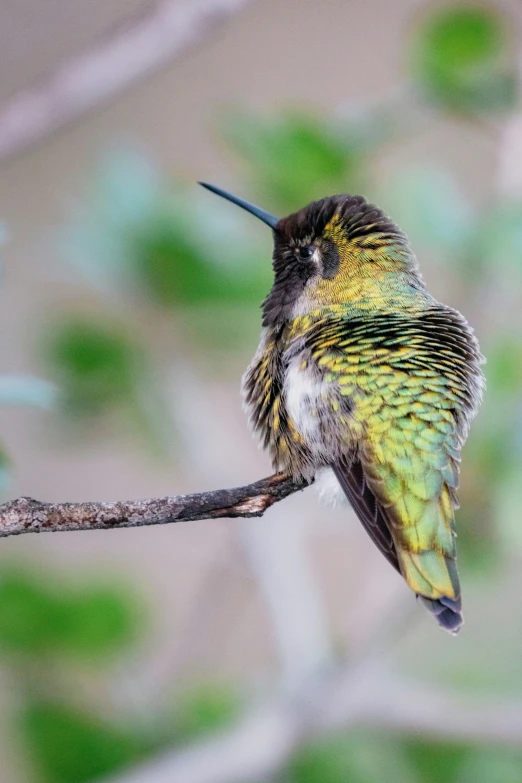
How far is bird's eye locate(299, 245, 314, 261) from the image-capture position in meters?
2.37

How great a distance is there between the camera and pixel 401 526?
184cm

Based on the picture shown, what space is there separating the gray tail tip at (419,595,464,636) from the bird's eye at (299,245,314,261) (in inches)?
37.3

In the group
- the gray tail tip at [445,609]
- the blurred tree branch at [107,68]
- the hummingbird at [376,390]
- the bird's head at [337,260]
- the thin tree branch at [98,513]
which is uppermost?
the blurred tree branch at [107,68]

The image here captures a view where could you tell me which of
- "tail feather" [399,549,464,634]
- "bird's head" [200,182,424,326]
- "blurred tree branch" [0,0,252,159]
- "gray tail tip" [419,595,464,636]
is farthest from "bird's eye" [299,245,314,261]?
"gray tail tip" [419,595,464,636]

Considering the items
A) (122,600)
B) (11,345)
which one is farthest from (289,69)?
(122,600)

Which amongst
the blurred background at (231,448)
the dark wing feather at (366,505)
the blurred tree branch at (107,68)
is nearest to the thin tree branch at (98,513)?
the dark wing feather at (366,505)

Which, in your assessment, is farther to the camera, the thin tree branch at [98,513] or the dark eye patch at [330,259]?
the dark eye patch at [330,259]

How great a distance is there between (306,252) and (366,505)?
30.2 inches

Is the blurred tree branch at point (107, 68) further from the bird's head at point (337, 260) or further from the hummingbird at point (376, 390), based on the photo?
the hummingbird at point (376, 390)

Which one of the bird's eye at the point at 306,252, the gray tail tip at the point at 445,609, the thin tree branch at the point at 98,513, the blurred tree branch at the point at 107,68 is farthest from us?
the bird's eye at the point at 306,252

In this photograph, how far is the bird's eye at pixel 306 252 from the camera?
2.37 metres

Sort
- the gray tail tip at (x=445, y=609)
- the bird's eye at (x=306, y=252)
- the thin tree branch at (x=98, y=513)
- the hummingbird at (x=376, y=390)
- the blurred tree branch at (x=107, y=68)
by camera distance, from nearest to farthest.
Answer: the thin tree branch at (x=98, y=513), the gray tail tip at (x=445, y=609), the hummingbird at (x=376, y=390), the blurred tree branch at (x=107, y=68), the bird's eye at (x=306, y=252)

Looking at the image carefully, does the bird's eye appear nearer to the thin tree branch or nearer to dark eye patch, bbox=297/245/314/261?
dark eye patch, bbox=297/245/314/261

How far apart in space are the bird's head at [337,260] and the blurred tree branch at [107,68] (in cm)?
30
